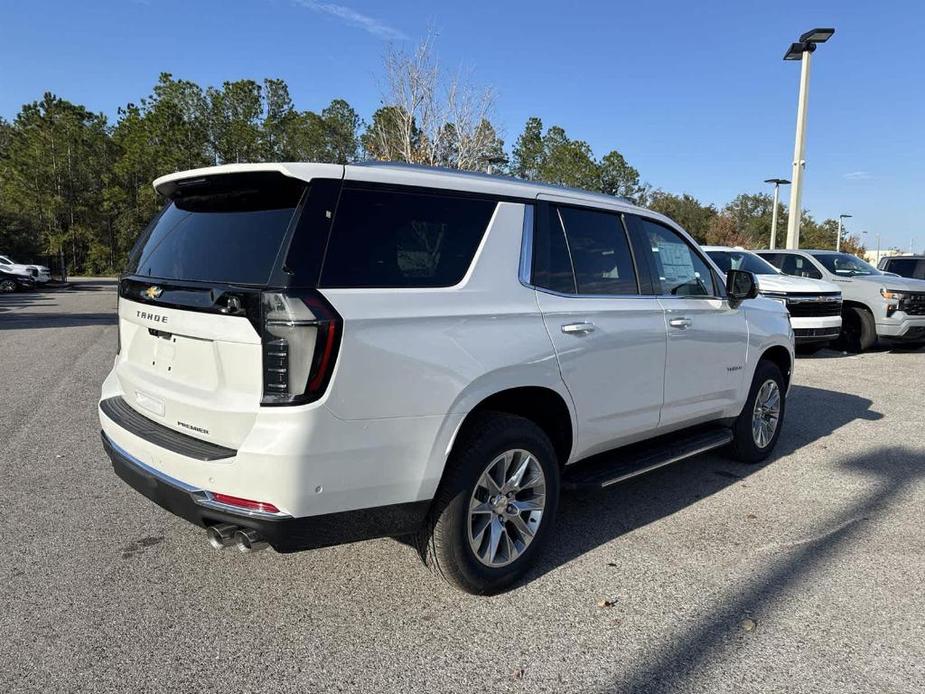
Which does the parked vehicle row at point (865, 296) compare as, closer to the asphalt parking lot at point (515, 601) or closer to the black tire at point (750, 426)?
the black tire at point (750, 426)

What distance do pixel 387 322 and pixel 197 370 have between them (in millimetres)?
814

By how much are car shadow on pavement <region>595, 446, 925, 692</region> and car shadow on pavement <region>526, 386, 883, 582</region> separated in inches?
29.3

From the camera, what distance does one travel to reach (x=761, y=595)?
315 centimetres

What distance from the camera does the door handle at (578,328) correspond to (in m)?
3.28

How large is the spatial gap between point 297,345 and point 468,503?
3.52 feet

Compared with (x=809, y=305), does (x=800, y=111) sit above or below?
above

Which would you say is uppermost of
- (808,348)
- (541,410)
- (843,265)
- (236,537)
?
(843,265)

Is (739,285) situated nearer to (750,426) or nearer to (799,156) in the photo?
(750,426)

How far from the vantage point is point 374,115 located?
2517cm

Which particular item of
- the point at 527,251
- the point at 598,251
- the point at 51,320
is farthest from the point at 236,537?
the point at 51,320

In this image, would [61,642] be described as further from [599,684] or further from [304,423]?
[599,684]

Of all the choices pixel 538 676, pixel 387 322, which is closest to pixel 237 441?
pixel 387 322

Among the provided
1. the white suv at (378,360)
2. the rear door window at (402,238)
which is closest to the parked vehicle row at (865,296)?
the white suv at (378,360)

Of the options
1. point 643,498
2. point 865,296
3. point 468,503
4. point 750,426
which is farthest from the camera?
point 865,296
